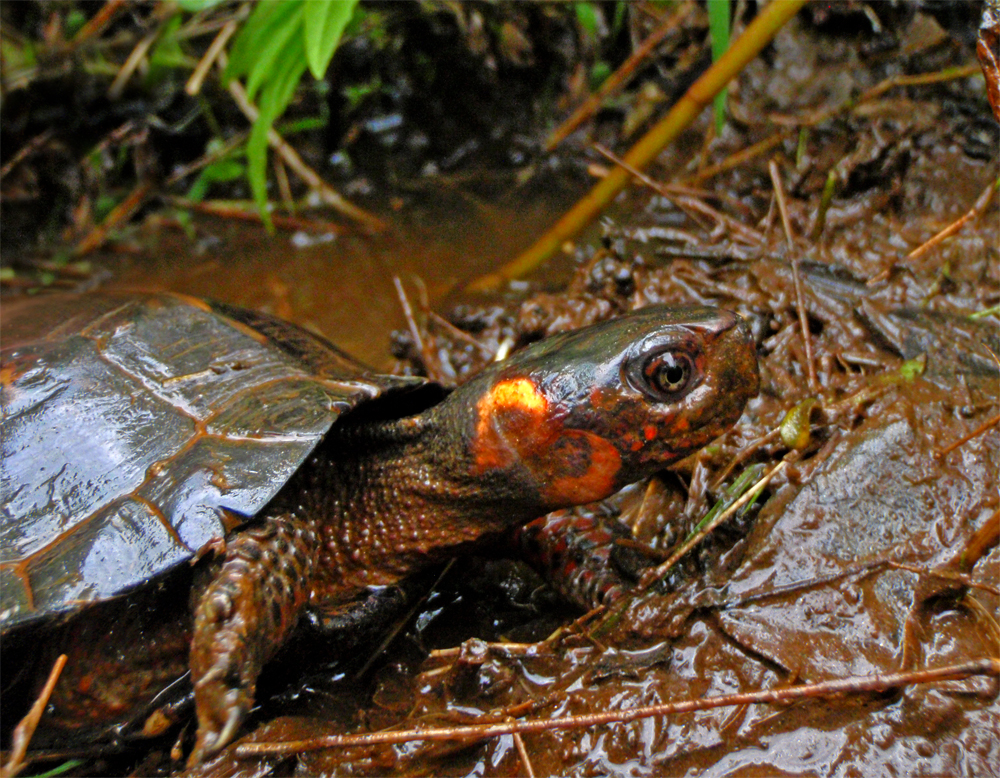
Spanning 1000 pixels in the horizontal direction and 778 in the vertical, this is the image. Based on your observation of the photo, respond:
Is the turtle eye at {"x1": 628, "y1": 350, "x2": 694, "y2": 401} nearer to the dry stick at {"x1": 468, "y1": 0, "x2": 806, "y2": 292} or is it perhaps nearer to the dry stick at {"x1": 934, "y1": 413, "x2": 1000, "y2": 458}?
the dry stick at {"x1": 934, "y1": 413, "x2": 1000, "y2": 458}

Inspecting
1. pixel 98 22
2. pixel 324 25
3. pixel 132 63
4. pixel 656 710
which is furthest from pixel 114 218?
pixel 656 710

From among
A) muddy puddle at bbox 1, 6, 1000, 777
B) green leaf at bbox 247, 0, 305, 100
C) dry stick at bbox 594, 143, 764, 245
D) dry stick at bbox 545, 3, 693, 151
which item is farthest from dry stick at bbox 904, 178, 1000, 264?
green leaf at bbox 247, 0, 305, 100

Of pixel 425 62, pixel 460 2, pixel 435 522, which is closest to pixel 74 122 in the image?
pixel 425 62

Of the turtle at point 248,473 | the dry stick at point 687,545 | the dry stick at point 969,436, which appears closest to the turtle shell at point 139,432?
the turtle at point 248,473

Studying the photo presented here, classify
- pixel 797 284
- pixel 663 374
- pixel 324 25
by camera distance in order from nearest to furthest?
1. pixel 663 374
2. pixel 324 25
3. pixel 797 284

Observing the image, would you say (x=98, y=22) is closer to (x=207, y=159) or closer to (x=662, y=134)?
(x=207, y=159)

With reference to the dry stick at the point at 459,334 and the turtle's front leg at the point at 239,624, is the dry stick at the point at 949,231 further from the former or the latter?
the turtle's front leg at the point at 239,624
